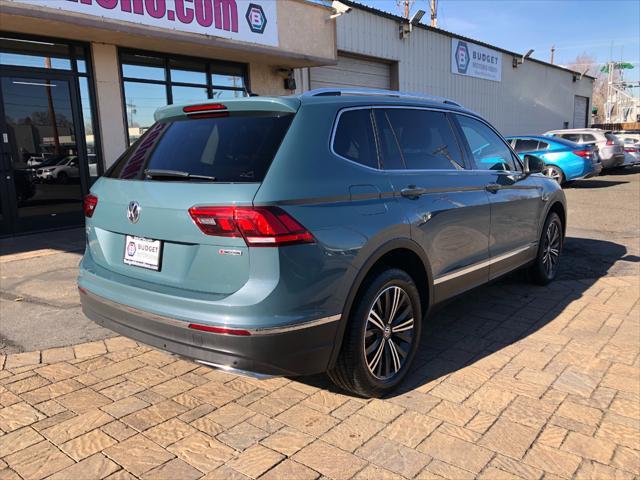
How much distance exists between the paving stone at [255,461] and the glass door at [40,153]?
726 cm

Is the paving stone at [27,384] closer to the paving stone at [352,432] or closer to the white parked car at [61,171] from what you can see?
the paving stone at [352,432]

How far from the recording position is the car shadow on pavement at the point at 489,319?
368 cm

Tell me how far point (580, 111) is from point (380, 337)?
34.7 meters

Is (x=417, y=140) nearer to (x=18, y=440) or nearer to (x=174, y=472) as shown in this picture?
(x=174, y=472)

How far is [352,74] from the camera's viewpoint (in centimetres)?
1516

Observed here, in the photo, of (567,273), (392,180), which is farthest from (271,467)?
(567,273)

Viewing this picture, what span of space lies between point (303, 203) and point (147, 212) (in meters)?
0.89

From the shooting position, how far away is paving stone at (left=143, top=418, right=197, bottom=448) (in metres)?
2.80

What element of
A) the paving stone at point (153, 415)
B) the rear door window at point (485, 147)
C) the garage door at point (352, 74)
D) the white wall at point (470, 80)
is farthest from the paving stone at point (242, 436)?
the white wall at point (470, 80)

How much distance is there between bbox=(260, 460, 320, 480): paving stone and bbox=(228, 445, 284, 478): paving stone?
0.03 metres

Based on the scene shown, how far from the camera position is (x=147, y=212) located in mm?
2867

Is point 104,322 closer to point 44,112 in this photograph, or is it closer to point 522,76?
point 44,112

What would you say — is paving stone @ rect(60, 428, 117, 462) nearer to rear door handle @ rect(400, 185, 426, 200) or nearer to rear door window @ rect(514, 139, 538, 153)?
rear door handle @ rect(400, 185, 426, 200)

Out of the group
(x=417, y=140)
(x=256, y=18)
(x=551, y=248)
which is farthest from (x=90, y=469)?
(x=256, y=18)
